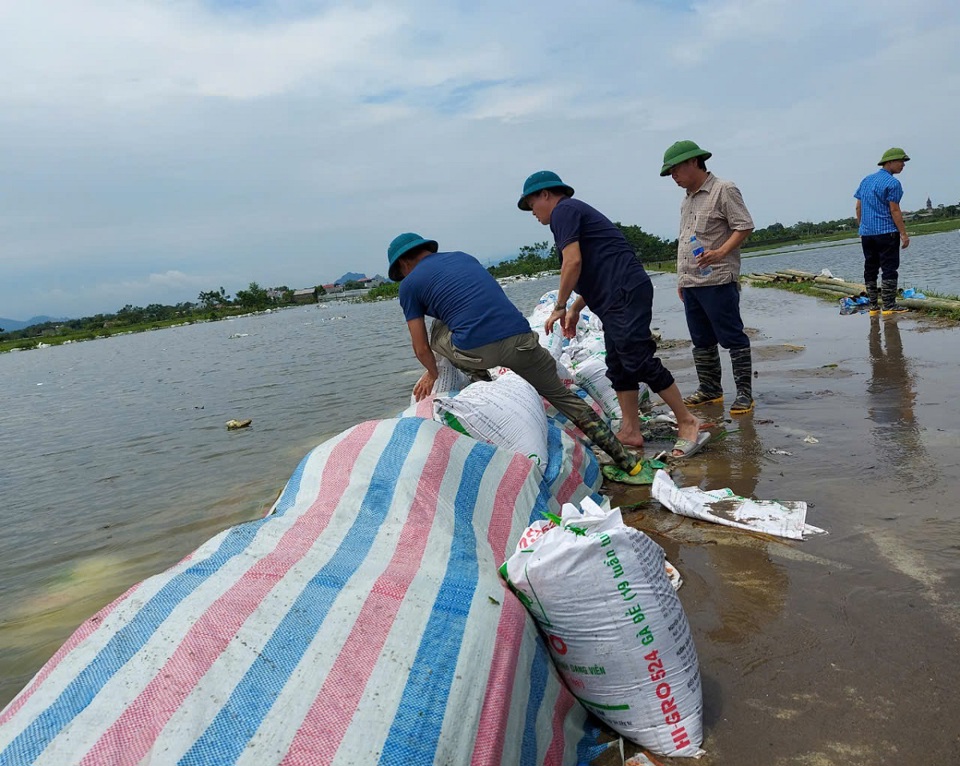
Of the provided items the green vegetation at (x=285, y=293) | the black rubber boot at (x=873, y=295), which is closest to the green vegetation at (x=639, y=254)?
the green vegetation at (x=285, y=293)

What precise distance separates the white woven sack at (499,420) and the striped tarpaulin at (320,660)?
81 cm

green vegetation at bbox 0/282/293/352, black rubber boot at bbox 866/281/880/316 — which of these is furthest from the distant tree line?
black rubber boot at bbox 866/281/880/316

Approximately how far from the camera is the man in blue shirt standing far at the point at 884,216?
276 inches

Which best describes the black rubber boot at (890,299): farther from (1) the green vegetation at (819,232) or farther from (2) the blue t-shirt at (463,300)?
(1) the green vegetation at (819,232)

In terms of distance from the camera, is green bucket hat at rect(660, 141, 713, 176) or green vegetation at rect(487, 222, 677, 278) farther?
green vegetation at rect(487, 222, 677, 278)

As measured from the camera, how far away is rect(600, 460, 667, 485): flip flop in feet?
10.4

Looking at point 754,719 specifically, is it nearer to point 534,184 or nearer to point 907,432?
point 907,432

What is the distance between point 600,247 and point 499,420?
1325 mm

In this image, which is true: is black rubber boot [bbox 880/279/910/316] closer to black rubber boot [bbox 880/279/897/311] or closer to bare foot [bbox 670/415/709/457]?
black rubber boot [bbox 880/279/897/311]

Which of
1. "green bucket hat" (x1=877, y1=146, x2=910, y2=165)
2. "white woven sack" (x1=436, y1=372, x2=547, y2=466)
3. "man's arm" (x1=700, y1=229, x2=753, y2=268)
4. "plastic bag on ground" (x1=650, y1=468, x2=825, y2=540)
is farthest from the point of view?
"green bucket hat" (x1=877, y1=146, x2=910, y2=165)

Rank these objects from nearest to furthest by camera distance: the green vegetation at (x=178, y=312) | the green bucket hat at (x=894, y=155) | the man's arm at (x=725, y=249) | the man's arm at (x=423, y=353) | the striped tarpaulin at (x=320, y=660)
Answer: the striped tarpaulin at (x=320, y=660)
the man's arm at (x=423, y=353)
the man's arm at (x=725, y=249)
the green bucket hat at (x=894, y=155)
the green vegetation at (x=178, y=312)

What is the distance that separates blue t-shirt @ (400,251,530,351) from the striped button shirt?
1.54 metres

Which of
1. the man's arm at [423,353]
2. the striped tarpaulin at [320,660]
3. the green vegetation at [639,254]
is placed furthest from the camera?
the green vegetation at [639,254]

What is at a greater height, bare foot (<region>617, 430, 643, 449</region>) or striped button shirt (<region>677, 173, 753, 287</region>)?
striped button shirt (<region>677, 173, 753, 287</region>)
